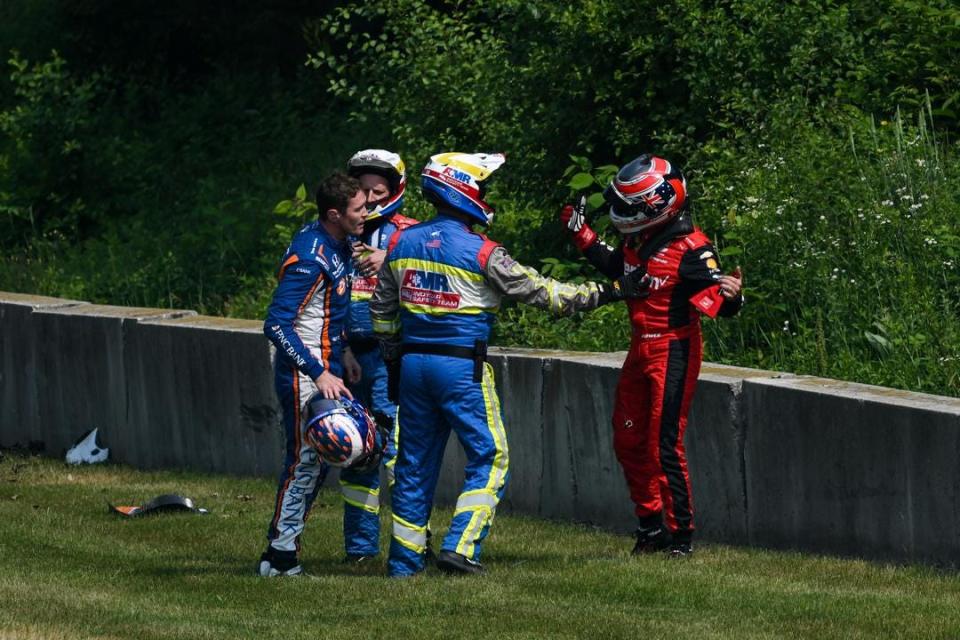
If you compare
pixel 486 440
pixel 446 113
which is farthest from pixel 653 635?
pixel 446 113

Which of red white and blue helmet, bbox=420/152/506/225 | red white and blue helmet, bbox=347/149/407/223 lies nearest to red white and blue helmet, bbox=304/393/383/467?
red white and blue helmet, bbox=420/152/506/225

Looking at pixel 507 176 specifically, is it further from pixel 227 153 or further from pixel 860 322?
pixel 227 153

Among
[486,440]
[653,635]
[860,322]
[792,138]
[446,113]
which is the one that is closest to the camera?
[653,635]

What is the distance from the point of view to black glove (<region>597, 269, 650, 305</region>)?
8.41 m

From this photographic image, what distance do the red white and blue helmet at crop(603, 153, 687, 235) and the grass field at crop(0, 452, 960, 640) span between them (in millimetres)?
1651

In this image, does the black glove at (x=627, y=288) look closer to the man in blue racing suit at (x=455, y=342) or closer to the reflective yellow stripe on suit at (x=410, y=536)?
the man in blue racing suit at (x=455, y=342)

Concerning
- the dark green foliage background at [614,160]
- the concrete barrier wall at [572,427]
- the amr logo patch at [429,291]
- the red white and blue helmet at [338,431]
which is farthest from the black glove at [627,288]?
the dark green foliage background at [614,160]

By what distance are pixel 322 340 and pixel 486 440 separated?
3.27 ft

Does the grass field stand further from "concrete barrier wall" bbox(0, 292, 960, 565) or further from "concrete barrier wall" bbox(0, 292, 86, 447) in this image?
"concrete barrier wall" bbox(0, 292, 86, 447)

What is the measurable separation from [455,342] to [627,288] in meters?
0.84

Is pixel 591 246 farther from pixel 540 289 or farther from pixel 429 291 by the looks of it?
pixel 429 291

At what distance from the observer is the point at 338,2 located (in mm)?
21875

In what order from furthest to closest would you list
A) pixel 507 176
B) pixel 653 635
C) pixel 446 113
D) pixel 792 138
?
pixel 446 113 < pixel 507 176 < pixel 792 138 < pixel 653 635

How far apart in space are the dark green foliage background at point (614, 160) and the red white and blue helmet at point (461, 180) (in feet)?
9.28
